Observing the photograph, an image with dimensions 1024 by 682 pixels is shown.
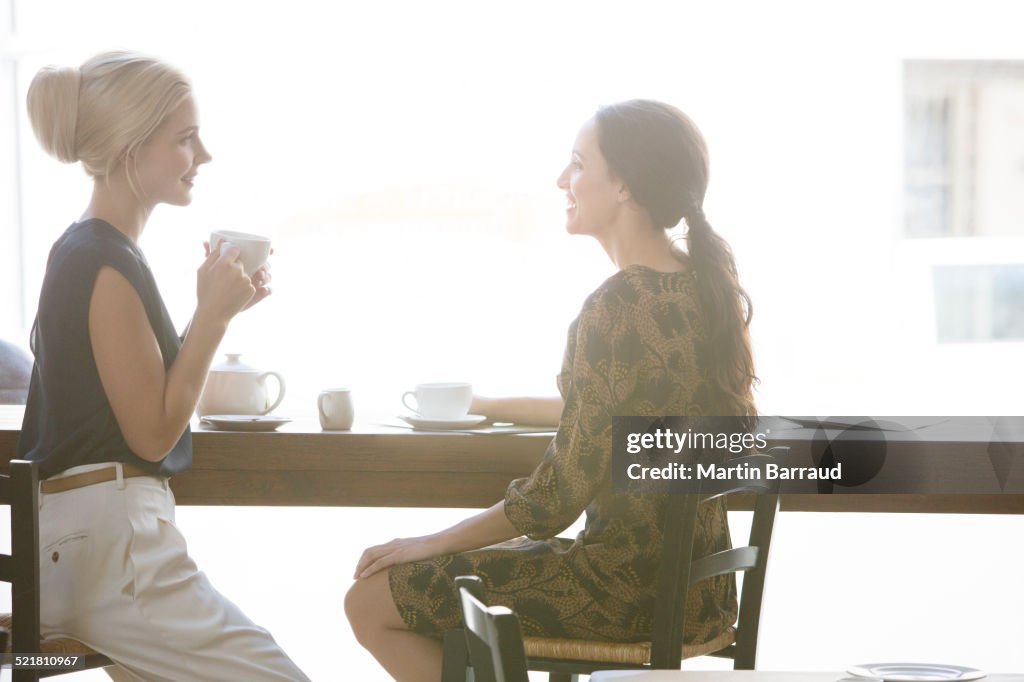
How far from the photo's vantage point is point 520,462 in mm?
1648

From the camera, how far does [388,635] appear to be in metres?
1.50

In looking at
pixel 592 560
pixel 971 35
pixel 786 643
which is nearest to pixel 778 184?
pixel 971 35

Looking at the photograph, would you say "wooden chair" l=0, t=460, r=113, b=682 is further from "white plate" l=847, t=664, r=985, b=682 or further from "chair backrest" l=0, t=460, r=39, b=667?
"white plate" l=847, t=664, r=985, b=682

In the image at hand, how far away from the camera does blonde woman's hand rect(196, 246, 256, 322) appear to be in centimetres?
136

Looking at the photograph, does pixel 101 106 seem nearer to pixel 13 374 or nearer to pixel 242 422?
pixel 242 422

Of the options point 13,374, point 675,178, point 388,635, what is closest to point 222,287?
point 388,635

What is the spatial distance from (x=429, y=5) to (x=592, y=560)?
13.9 feet

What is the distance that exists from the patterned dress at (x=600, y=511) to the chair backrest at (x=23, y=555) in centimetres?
44

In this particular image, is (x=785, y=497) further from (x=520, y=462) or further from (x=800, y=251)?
(x=800, y=251)

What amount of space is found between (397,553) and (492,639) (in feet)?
2.71

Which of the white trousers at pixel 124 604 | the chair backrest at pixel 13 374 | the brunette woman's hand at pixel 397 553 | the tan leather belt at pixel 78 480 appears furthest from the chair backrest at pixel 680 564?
the chair backrest at pixel 13 374

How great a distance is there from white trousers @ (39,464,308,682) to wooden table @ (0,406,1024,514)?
1.07 ft

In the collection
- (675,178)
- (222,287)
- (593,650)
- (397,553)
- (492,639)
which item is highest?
(675,178)

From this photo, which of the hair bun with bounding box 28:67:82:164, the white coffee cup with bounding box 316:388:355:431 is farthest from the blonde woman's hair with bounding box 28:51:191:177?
the white coffee cup with bounding box 316:388:355:431
